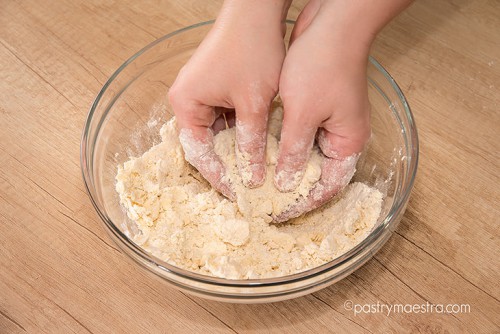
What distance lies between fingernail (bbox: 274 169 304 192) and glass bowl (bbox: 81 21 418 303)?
16 cm

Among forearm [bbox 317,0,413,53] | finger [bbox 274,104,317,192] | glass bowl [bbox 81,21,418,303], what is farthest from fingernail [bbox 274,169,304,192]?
forearm [bbox 317,0,413,53]

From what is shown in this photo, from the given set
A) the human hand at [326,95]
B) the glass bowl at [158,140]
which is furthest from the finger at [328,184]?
the glass bowl at [158,140]

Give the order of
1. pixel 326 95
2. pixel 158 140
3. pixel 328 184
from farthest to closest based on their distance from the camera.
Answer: pixel 158 140
pixel 328 184
pixel 326 95

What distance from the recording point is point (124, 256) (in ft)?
3.57

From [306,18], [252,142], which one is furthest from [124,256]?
[306,18]

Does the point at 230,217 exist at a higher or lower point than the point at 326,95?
lower

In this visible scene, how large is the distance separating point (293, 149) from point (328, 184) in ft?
0.36

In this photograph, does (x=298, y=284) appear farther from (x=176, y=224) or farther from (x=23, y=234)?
(x=23, y=234)

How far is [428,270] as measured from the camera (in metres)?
1.11

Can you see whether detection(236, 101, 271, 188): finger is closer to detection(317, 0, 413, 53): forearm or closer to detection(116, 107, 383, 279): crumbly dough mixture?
detection(116, 107, 383, 279): crumbly dough mixture

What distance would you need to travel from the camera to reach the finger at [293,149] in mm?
1022

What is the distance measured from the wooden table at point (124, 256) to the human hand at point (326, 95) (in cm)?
24

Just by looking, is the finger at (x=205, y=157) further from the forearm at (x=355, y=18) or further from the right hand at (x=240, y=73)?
the forearm at (x=355, y=18)

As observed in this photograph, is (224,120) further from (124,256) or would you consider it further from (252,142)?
(124,256)
